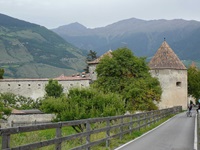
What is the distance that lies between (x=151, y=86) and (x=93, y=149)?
31.2 m

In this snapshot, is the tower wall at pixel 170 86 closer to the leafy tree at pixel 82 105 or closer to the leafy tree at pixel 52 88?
the leafy tree at pixel 52 88

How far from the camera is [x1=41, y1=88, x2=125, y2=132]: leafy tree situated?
2067cm

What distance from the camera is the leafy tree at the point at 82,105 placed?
2067 centimetres

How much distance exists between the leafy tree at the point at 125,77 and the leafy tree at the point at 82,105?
51.7ft

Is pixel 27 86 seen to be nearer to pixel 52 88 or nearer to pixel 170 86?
pixel 52 88

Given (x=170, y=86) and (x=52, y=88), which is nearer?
(x=170, y=86)

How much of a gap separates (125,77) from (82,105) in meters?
21.1

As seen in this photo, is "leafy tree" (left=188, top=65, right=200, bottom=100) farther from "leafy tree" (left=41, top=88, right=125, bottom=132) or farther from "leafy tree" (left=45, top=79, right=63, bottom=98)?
"leafy tree" (left=41, top=88, right=125, bottom=132)

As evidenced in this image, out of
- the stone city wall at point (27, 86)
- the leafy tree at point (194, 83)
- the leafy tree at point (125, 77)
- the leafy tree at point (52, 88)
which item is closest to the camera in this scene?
the leafy tree at point (125, 77)

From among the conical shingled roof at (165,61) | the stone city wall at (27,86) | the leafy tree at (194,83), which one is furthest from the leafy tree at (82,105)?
the leafy tree at (194,83)

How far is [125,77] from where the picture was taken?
143 feet

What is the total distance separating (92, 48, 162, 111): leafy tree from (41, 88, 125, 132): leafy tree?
51.7ft

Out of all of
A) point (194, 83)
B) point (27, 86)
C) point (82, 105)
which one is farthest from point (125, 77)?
point (194, 83)

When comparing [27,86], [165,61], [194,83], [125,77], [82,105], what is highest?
[165,61]
